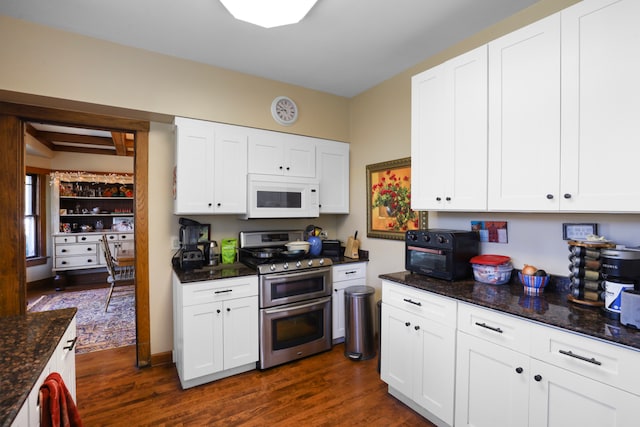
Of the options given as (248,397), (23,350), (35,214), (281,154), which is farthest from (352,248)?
(35,214)

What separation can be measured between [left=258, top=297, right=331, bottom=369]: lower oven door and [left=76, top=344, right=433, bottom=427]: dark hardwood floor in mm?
110

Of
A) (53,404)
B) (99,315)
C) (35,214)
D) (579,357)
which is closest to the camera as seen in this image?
(53,404)

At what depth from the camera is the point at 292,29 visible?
7.52 ft

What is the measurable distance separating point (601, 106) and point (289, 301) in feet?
8.23

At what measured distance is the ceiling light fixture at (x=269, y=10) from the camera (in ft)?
5.56

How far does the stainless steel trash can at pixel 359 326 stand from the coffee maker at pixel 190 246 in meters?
1.45

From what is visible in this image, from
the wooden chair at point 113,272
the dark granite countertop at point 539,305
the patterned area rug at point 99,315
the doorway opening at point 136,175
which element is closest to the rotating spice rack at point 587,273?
the dark granite countertop at point 539,305

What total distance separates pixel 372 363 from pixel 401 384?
2.22 feet

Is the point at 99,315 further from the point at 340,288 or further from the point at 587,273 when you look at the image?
the point at 587,273

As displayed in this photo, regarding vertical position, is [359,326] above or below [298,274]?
below

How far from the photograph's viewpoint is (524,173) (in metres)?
1.81

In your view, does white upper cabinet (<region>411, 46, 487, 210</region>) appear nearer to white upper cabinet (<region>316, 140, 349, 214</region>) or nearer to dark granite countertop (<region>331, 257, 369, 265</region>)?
dark granite countertop (<region>331, 257, 369, 265</region>)

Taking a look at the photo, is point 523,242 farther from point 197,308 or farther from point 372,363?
point 197,308

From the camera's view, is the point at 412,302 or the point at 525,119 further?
the point at 412,302
